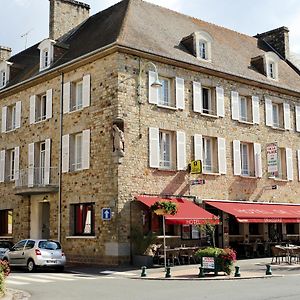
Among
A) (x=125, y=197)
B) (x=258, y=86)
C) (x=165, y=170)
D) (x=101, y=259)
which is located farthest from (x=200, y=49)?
(x=101, y=259)

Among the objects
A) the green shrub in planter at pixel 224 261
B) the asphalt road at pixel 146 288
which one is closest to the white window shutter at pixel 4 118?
the asphalt road at pixel 146 288

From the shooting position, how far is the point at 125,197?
2162cm

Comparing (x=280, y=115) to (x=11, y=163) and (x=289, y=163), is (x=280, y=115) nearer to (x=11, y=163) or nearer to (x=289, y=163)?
(x=289, y=163)

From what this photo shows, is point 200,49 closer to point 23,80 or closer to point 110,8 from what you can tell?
point 110,8

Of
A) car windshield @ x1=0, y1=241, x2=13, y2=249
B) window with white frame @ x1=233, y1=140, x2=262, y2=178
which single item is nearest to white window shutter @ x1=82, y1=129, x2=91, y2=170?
car windshield @ x1=0, y1=241, x2=13, y2=249

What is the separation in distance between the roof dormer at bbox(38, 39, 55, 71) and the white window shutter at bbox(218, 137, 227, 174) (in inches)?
358

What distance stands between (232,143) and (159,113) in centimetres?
446

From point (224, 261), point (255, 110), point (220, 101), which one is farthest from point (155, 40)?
point (224, 261)

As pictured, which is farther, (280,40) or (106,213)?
(280,40)

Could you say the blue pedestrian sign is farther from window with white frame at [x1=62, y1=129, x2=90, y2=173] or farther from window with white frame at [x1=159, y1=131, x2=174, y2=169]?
window with white frame at [x1=159, y1=131, x2=174, y2=169]

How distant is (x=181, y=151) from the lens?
23.8m

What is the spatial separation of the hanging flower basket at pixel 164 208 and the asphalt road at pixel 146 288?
3.23 meters

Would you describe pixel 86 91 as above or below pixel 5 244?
above

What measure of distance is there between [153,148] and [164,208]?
3.16 metres
